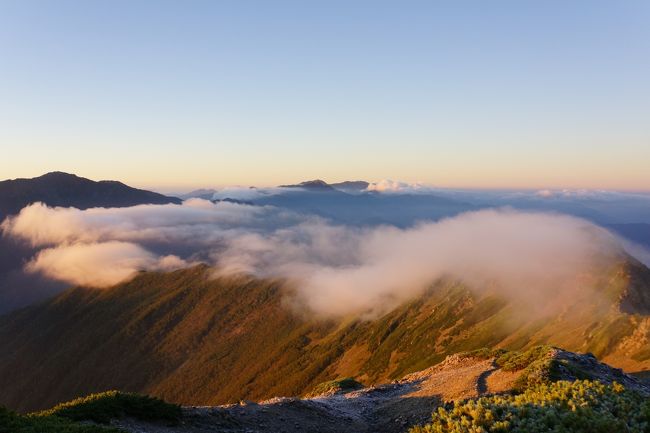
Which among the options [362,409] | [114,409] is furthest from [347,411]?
[114,409]

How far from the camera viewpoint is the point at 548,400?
59.0 feet

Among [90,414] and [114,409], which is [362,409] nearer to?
[114,409]

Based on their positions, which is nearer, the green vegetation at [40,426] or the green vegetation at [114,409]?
the green vegetation at [40,426]

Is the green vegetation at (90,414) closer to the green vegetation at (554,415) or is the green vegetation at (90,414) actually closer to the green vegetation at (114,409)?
the green vegetation at (114,409)

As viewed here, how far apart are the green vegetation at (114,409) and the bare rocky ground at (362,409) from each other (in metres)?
0.76

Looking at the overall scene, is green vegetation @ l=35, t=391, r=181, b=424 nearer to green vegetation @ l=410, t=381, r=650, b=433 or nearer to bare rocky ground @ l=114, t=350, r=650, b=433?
bare rocky ground @ l=114, t=350, r=650, b=433

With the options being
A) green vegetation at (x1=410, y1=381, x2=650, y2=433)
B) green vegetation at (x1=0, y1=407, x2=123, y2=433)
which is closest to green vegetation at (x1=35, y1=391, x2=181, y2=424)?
green vegetation at (x1=0, y1=407, x2=123, y2=433)

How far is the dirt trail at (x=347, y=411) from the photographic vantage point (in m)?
28.0

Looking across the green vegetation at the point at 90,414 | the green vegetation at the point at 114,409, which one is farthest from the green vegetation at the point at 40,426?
the green vegetation at the point at 114,409

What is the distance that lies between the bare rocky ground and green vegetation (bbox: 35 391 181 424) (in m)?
0.76

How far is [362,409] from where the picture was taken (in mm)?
38719

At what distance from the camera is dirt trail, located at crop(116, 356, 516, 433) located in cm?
2797

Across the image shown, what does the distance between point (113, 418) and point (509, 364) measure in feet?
106

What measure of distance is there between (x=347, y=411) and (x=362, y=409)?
1.85m
